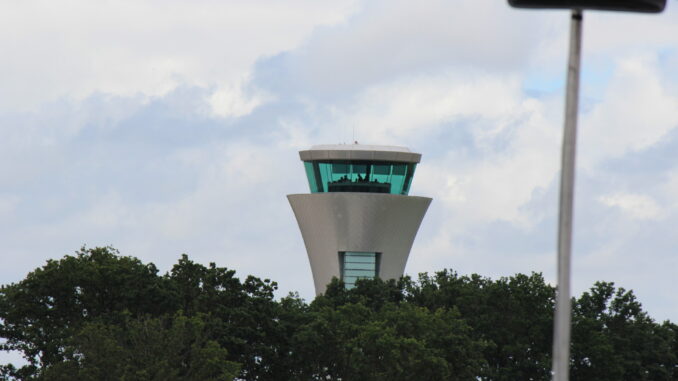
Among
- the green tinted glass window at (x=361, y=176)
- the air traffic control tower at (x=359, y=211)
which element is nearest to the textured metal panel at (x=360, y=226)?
the air traffic control tower at (x=359, y=211)

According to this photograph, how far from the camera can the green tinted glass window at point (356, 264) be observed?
369 feet

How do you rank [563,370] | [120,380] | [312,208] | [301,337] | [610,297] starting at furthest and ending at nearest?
[312,208] < [610,297] < [301,337] < [120,380] < [563,370]

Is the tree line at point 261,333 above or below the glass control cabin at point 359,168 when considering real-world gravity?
below

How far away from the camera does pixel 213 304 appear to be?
8281cm

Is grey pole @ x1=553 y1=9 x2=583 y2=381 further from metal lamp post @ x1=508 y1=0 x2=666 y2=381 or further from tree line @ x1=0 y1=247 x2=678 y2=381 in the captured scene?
tree line @ x1=0 y1=247 x2=678 y2=381

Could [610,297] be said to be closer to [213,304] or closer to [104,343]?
[213,304]

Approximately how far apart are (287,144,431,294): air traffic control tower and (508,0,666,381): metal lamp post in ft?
302

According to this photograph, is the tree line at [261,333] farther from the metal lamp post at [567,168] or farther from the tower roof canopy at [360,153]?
the metal lamp post at [567,168]

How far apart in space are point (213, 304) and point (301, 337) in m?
6.15

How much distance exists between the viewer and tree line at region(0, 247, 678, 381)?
242ft

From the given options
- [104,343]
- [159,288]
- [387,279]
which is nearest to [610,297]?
[387,279]

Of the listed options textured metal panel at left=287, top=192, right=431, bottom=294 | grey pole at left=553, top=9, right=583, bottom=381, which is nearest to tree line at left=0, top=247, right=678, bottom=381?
textured metal panel at left=287, top=192, right=431, bottom=294

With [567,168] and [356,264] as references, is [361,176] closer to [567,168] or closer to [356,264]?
[356,264]

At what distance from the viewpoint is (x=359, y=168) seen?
112562 mm
